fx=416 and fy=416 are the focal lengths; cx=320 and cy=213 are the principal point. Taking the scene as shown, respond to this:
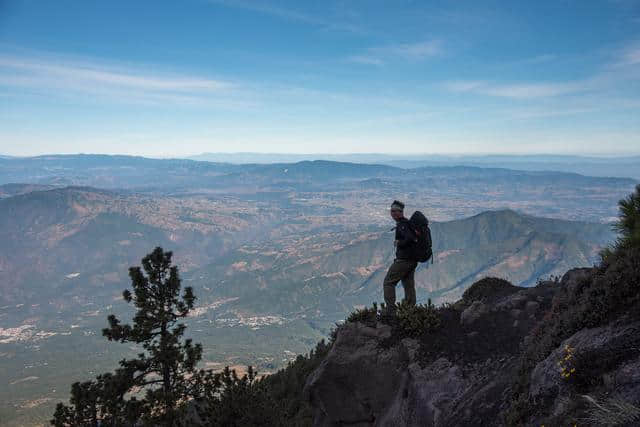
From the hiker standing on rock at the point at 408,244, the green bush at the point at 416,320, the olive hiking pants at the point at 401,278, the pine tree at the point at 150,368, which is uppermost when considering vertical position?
the hiker standing on rock at the point at 408,244

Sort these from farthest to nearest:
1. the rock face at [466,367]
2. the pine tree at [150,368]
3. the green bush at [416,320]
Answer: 1. the pine tree at [150,368]
2. the green bush at [416,320]
3. the rock face at [466,367]

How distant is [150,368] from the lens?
1833cm

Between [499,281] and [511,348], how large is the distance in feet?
22.6

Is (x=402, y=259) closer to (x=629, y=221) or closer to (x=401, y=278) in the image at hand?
(x=401, y=278)

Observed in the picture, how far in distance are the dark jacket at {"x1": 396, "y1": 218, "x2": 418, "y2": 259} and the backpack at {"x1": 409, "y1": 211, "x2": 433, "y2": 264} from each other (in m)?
0.14

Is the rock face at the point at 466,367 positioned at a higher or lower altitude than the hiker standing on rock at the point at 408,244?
lower

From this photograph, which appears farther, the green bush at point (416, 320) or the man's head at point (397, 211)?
the green bush at point (416, 320)

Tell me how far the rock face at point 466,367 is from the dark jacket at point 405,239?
10.7 ft

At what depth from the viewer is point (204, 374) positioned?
62.4ft

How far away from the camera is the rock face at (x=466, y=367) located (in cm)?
770

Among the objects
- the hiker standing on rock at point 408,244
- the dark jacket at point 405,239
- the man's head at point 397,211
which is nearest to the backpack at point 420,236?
the hiker standing on rock at point 408,244

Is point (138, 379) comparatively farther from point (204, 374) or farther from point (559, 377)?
point (559, 377)

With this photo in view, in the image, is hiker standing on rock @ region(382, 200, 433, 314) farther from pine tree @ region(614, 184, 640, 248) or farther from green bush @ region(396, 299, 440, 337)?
pine tree @ region(614, 184, 640, 248)

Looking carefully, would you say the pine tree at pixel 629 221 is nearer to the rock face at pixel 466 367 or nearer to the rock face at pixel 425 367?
the rock face at pixel 466 367
